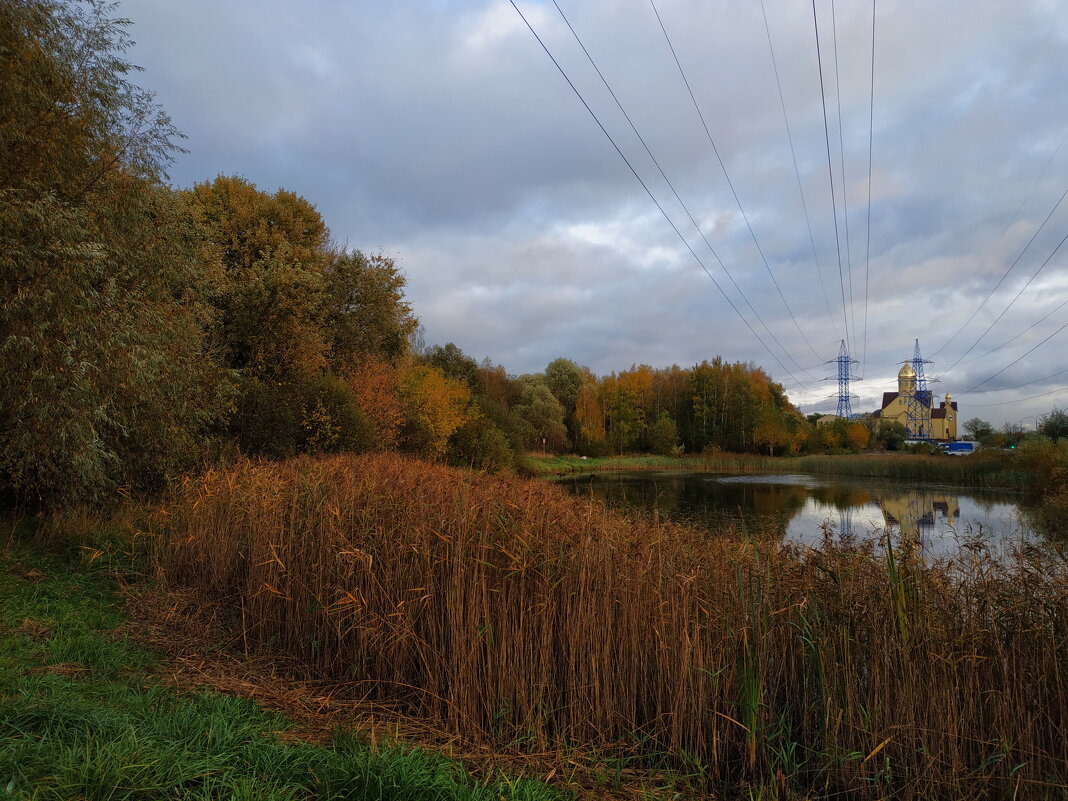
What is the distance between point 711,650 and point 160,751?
335 centimetres

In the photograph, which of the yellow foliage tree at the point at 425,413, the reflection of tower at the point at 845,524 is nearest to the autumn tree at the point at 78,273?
the reflection of tower at the point at 845,524

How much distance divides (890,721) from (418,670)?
3.37 metres

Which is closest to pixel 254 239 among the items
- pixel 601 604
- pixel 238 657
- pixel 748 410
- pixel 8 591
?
pixel 8 591

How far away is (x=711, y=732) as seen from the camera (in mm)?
4066

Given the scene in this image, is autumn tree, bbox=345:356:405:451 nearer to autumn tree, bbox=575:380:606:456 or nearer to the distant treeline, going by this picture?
the distant treeline

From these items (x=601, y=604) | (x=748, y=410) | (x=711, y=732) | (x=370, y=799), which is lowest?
(x=711, y=732)

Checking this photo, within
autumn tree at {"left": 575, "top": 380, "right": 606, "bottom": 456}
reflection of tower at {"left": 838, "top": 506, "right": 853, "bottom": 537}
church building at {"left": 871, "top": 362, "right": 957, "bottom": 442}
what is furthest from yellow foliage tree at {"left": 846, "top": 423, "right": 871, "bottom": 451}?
reflection of tower at {"left": 838, "top": 506, "right": 853, "bottom": 537}

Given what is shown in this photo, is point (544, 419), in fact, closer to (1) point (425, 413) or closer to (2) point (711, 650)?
(1) point (425, 413)

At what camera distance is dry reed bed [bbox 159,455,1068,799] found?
3.96 metres

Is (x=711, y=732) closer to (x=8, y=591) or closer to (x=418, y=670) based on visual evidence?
(x=418, y=670)

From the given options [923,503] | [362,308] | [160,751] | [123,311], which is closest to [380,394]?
[362,308]

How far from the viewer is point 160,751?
2695 millimetres

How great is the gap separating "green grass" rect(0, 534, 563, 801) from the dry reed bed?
3.16 feet

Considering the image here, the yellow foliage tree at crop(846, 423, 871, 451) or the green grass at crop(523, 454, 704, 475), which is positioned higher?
the yellow foliage tree at crop(846, 423, 871, 451)
